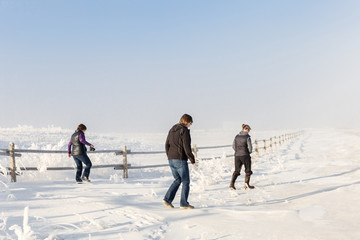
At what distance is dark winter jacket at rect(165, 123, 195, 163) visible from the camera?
6.14m

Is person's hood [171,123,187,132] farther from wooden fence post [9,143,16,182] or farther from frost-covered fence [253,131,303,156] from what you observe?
frost-covered fence [253,131,303,156]

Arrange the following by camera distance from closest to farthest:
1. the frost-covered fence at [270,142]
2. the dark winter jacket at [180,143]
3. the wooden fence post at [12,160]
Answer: the dark winter jacket at [180,143] < the wooden fence post at [12,160] < the frost-covered fence at [270,142]

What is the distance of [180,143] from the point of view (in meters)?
6.23

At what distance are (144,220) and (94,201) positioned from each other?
179cm

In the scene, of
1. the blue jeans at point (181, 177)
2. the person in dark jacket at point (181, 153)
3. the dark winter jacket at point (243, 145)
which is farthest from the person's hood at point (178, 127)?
the dark winter jacket at point (243, 145)

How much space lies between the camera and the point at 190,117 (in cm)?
636

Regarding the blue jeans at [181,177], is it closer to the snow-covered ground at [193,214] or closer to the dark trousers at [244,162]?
the snow-covered ground at [193,214]

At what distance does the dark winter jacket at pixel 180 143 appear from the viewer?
614 cm

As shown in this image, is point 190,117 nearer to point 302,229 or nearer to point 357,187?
point 302,229

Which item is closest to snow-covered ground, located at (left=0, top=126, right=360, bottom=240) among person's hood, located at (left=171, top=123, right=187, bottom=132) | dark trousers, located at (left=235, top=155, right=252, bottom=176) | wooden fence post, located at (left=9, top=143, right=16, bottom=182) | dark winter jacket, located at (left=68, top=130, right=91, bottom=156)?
dark trousers, located at (left=235, top=155, right=252, bottom=176)

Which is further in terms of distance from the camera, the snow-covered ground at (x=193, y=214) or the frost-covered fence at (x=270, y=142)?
the frost-covered fence at (x=270, y=142)

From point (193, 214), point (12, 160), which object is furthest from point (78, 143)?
point (193, 214)

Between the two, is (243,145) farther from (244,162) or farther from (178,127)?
(178,127)

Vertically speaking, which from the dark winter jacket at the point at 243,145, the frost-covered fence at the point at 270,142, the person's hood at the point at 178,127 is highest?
the person's hood at the point at 178,127
